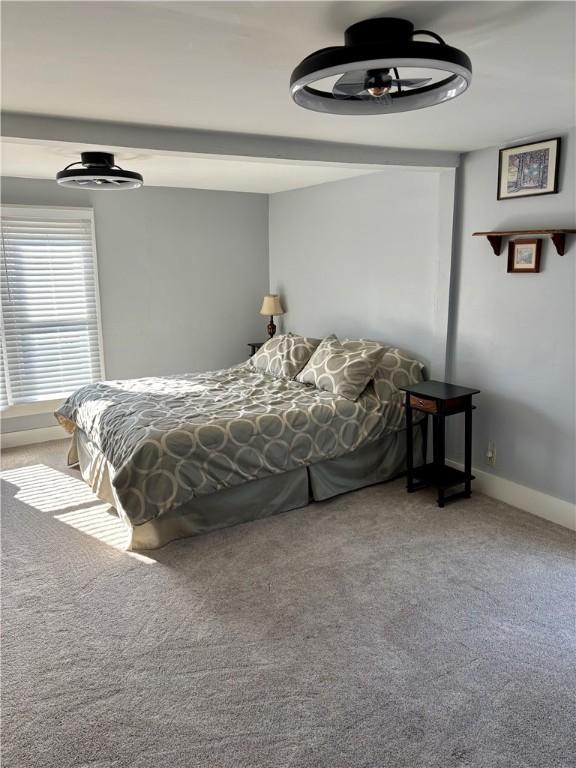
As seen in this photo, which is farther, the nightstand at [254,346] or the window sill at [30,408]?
the nightstand at [254,346]

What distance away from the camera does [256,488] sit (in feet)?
11.7

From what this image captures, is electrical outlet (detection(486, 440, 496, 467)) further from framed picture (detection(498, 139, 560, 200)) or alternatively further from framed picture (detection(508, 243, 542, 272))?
framed picture (detection(498, 139, 560, 200))

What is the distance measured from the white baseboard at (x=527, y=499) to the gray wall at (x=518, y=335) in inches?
2.0

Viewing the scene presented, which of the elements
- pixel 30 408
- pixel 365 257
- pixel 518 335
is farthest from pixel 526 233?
pixel 30 408

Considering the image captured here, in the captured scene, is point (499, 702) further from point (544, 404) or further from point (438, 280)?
point (438, 280)

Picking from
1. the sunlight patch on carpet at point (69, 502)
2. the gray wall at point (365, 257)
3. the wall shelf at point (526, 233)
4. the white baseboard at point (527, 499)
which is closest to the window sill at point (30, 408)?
the sunlight patch on carpet at point (69, 502)

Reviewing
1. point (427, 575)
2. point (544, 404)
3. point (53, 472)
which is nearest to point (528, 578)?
point (427, 575)

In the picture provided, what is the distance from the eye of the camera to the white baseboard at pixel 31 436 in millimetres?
5102

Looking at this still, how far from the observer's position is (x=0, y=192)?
479 cm

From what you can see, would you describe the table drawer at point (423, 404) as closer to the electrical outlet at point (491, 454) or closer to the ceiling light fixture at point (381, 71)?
the electrical outlet at point (491, 454)

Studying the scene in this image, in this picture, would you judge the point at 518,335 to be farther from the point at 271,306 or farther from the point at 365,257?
the point at 271,306

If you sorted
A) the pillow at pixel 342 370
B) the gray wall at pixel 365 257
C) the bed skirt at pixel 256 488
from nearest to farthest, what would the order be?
the bed skirt at pixel 256 488 < the pillow at pixel 342 370 < the gray wall at pixel 365 257

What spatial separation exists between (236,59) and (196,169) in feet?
8.69

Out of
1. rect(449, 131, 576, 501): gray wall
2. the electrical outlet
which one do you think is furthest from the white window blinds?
the electrical outlet
